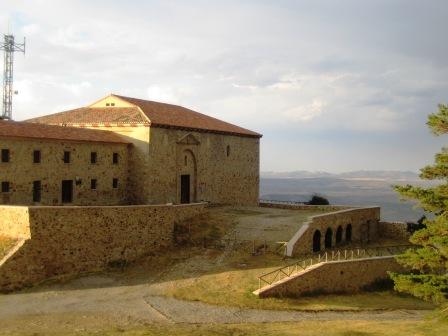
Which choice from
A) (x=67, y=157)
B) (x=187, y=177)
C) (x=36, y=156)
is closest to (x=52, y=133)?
(x=67, y=157)

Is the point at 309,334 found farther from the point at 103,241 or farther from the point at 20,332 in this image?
the point at 103,241

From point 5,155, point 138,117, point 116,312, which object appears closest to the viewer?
point 116,312

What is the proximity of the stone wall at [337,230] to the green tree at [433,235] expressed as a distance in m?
11.9

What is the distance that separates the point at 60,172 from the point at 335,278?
1787 centimetres

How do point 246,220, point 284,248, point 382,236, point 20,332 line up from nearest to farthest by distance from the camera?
point 20,332 < point 284,248 < point 246,220 < point 382,236

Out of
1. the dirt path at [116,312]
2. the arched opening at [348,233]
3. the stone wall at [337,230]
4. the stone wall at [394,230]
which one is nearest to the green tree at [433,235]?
the dirt path at [116,312]

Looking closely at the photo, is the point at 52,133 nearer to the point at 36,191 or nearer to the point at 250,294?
the point at 36,191

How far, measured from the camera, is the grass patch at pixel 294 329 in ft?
66.3

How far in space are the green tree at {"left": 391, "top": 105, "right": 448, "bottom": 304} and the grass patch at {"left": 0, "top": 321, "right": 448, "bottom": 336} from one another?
276 centimetres

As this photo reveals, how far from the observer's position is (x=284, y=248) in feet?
103

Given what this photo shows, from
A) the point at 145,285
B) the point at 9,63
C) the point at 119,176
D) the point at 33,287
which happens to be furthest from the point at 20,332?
the point at 9,63

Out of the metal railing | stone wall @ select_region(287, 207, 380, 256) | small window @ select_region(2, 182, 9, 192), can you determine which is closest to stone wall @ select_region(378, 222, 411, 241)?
stone wall @ select_region(287, 207, 380, 256)

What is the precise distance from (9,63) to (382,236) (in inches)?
1381

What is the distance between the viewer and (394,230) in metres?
45.9
